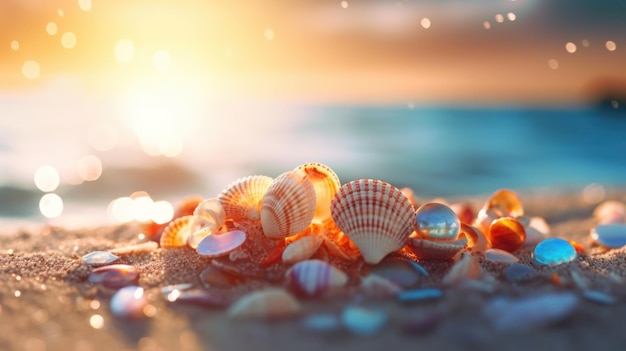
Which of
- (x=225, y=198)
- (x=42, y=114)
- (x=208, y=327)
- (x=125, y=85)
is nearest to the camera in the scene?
(x=208, y=327)

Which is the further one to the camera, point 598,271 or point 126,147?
point 126,147

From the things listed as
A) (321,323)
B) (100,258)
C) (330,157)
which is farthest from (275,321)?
(330,157)

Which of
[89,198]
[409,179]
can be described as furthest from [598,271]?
[409,179]

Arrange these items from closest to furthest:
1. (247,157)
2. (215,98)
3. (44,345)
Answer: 1. (44,345)
2. (247,157)
3. (215,98)

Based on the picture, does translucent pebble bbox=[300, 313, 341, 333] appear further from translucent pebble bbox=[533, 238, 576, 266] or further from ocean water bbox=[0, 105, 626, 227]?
ocean water bbox=[0, 105, 626, 227]

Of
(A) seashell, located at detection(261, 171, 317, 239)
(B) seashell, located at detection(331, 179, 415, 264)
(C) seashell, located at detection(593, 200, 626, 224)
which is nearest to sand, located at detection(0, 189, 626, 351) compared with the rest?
(B) seashell, located at detection(331, 179, 415, 264)

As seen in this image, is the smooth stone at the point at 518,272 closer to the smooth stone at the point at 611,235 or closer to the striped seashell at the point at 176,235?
the smooth stone at the point at 611,235

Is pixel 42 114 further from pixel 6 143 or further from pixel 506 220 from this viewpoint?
pixel 506 220
